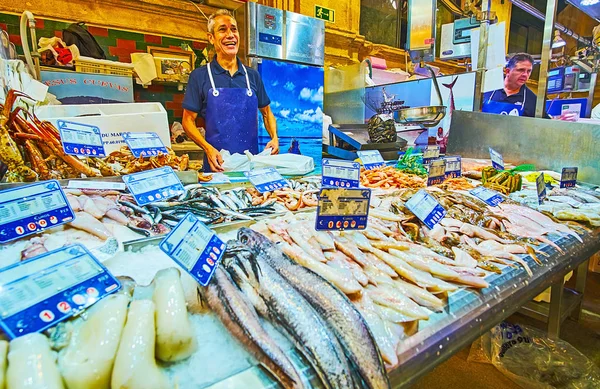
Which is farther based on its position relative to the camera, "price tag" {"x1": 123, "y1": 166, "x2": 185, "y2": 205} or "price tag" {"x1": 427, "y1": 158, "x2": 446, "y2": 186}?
"price tag" {"x1": 427, "y1": 158, "x2": 446, "y2": 186}

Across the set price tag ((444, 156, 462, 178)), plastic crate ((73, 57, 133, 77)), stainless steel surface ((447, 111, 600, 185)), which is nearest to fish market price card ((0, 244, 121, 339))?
price tag ((444, 156, 462, 178))

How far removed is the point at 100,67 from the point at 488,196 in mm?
5601

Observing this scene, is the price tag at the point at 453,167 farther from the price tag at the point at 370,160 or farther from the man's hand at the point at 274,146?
the man's hand at the point at 274,146

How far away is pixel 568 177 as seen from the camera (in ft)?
9.95

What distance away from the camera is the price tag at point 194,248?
1.11m

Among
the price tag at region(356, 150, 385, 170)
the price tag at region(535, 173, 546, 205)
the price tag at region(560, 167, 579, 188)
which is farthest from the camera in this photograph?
→ the price tag at region(356, 150, 385, 170)

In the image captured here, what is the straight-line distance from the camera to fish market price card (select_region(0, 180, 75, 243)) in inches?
54.5

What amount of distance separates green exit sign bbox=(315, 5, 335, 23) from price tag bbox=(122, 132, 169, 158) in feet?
24.5

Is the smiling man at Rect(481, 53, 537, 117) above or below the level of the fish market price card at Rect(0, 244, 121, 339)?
above

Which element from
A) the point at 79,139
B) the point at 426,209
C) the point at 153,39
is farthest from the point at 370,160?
the point at 153,39

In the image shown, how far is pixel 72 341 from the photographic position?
833 millimetres

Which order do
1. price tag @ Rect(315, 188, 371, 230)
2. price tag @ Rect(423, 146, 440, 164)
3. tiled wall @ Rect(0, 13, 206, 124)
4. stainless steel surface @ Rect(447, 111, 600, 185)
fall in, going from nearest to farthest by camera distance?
price tag @ Rect(315, 188, 371, 230) < stainless steel surface @ Rect(447, 111, 600, 185) < price tag @ Rect(423, 146, 440, 164) < tiled wall @ Rect(0, 13, 206, 124)

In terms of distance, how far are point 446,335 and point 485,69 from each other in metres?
4.16

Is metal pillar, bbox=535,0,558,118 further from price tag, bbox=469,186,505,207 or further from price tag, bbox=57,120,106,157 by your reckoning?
price tag, bbox=57,120,106,157
